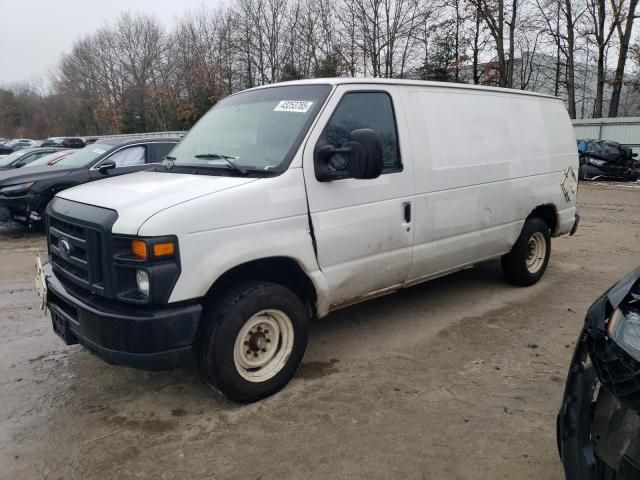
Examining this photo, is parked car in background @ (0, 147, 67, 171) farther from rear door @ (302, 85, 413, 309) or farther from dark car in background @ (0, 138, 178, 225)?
rear door @ (302, 85, 413, 309)

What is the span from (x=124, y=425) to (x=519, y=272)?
4.36 m

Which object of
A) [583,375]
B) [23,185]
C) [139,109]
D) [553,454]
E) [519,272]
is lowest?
[553,454]

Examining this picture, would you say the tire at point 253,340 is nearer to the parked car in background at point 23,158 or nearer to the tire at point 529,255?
the tire at point 529,255

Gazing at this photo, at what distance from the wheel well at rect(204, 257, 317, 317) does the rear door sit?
0.55 feet

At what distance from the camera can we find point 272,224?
338cm

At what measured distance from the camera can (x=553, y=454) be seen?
2.91m

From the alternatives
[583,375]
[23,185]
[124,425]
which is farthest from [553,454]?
[23,185]

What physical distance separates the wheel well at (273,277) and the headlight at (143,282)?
1.45 feet

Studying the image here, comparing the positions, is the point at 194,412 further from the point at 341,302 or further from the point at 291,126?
the point at 291,126

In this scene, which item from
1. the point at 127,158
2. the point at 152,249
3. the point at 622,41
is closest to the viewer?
the point at 152,249

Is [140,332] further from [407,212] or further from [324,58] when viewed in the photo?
[324,58]

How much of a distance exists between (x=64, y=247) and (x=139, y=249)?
0.89 meters

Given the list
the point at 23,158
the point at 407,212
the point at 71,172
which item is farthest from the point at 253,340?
the point at 23,158

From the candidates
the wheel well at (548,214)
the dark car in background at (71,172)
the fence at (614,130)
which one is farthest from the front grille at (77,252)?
the fence at (614,130)
